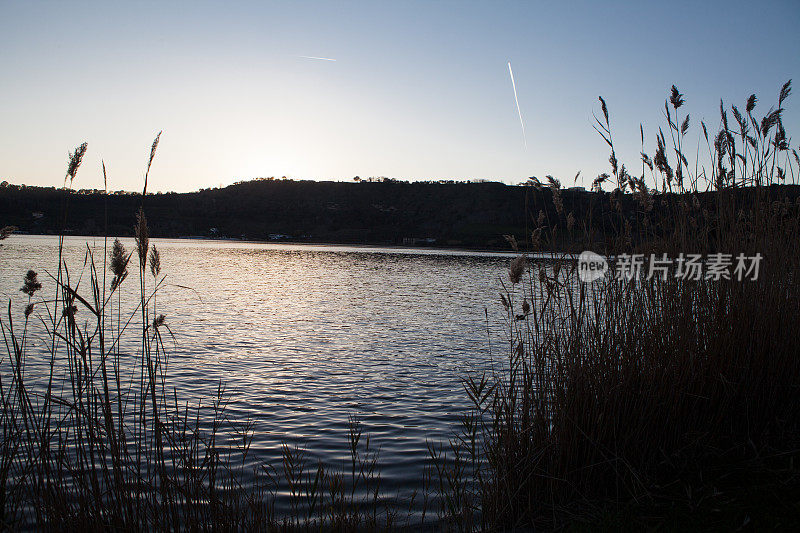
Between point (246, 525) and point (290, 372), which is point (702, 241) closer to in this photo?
point (246, 525)

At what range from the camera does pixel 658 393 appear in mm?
4000

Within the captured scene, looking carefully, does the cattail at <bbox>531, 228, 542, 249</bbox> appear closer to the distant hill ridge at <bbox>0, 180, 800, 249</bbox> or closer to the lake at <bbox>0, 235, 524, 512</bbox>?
the lake at <bbox>0, 235, 524, 512</bbox>

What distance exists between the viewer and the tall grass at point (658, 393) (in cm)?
346

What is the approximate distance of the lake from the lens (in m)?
6.04

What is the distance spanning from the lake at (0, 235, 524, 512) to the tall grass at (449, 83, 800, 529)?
0.75m

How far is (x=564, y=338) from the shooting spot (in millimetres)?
4031

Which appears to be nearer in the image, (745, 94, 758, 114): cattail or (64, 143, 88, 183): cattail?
(64, 143, 88, 183): cattail

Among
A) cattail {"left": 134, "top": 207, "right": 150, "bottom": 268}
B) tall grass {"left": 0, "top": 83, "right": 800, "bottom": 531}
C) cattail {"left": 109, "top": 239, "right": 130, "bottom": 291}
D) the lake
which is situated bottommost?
the lake

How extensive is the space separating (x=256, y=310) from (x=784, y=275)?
13.8m

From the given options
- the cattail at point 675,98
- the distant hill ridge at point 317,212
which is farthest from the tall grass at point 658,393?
the distant hill ridge at point 317,212

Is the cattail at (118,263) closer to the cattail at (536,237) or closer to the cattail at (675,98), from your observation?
the cattail at (536,237)

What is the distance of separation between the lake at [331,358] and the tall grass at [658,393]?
2.45ft

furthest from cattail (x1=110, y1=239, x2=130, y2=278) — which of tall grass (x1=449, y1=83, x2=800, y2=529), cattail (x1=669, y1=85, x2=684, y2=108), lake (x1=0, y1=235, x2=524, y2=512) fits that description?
cattail (x1=669, y1=85, x2=684, y2=108)

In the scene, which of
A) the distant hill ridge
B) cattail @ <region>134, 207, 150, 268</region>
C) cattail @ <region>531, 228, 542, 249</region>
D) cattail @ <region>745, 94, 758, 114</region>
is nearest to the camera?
cattail @ <region>134, 207, 150, 268</region>
